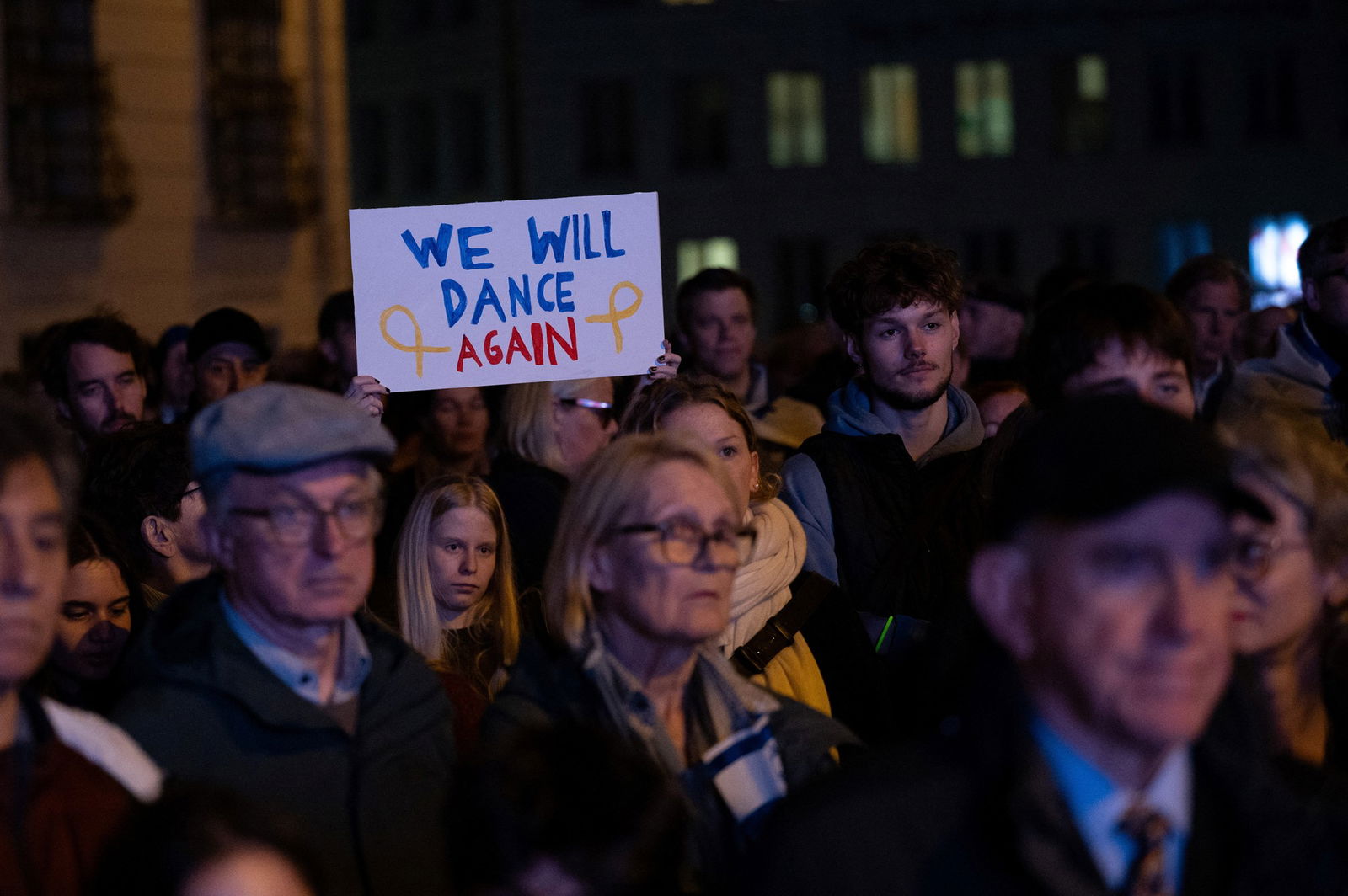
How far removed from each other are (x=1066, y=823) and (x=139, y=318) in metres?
15.9

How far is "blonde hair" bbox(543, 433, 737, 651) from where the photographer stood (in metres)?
3.25

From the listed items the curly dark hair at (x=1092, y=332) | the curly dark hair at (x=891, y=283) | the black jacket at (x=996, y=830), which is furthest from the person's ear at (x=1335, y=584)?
the curly dark hair at (x=891, y=283)

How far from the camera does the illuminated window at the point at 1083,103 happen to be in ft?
109

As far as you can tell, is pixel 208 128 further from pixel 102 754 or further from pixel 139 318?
pixel 102 754

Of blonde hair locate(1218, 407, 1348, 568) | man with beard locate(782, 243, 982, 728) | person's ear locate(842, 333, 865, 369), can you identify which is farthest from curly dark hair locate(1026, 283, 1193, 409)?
person's ear locate(842, 333, 865, 369)

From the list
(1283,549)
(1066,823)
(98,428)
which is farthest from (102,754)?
(98,428)

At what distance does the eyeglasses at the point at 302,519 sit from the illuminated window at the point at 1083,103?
31779 mm

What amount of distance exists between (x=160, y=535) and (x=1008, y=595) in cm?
307

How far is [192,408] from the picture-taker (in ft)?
24.8

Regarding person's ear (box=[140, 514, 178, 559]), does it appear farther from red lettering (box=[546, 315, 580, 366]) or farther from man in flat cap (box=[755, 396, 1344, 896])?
man in flat cap (box=[755, 396, 1344, 896])

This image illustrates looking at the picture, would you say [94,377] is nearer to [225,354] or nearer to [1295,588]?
[225,354]

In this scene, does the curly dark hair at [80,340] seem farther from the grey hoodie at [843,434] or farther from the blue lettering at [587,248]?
the grey hoodie at [843,434]

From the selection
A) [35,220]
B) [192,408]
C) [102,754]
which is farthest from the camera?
[35,220]

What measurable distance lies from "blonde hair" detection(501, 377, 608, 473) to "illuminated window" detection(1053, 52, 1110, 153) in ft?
94.1
